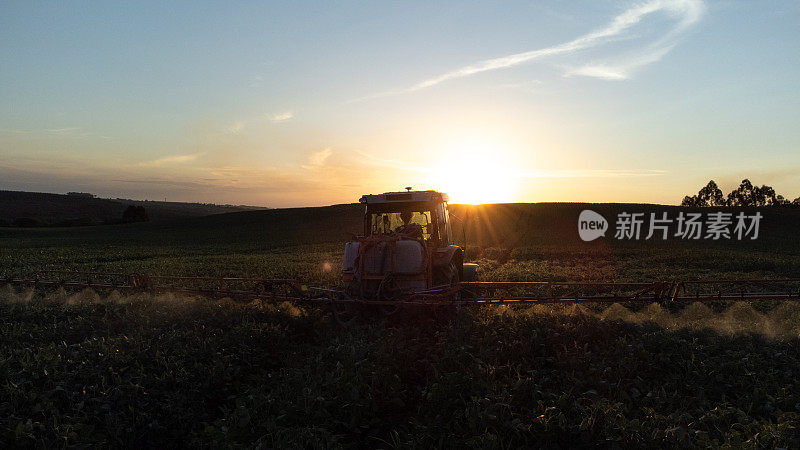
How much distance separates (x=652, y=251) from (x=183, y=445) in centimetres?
2992

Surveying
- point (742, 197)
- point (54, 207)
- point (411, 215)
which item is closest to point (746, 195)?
point (742, 197)

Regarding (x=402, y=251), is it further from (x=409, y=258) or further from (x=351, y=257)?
(x=351, y=257)

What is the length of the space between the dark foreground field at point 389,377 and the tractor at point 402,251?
0.83 meters

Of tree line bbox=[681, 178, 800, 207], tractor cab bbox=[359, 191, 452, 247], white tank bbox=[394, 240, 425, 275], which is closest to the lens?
white tank bbox=[394, 240, 425, 275]

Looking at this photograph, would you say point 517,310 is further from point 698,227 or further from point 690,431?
point 698,227

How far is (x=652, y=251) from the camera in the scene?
2864 centimetres

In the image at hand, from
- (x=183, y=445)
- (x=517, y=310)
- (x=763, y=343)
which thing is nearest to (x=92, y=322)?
(x=183, y=445)

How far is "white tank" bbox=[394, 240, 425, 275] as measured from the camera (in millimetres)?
9781

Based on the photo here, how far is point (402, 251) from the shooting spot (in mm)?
9898

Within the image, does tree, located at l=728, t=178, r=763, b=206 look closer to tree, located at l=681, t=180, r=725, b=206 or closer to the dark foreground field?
tree, located at l=681, t=180, r=725, b=206

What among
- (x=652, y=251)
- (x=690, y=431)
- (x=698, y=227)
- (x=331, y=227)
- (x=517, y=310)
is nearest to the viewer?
(x=690, y=431)

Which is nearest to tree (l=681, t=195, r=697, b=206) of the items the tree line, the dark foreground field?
the tree line

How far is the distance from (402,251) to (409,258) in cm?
22

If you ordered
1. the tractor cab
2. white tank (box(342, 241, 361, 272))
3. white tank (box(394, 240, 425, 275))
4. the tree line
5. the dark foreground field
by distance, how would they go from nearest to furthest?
1. the dark foreground field
2. white tank (box(394, 240, 425, 275))
3. white tank (box(342, 241, 361, 272))
4. the tractor cab
5. the tree line
